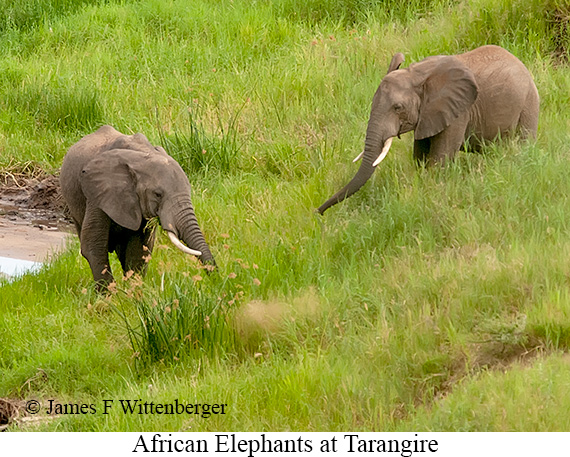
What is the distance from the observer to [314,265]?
23.2ft

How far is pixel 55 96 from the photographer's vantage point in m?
11.5

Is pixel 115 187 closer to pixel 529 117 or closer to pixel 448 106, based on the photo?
pixel 448 106

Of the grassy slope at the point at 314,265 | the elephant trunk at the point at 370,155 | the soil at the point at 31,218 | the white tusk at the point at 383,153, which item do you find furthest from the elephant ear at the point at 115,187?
the soil at the point at 31,218

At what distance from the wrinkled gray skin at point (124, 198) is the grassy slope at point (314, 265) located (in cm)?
27

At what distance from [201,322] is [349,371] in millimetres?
1148

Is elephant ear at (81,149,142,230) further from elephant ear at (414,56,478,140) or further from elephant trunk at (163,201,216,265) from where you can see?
elephant ear at (414,56,478,140)

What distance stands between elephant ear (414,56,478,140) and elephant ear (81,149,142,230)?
6.95ft

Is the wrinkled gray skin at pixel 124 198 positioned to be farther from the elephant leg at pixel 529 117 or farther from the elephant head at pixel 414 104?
the elephant leg at pixel 529 117

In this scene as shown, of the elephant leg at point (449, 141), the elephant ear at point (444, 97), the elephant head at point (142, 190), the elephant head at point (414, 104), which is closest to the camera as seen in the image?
the elephant head at point (142, 190)

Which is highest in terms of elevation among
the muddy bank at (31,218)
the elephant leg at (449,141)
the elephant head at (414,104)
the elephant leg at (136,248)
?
the elephant head at (414,104)

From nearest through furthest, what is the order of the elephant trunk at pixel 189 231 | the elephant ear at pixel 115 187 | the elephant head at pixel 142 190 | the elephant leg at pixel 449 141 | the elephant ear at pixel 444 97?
the elephant trunk at pixel 189 231 → the elephant head at pixel 142 190 → the elephant ear at pixel 115 187 → the elephant ear at pixel 444 97 → the elephant leg at pixel 449 141

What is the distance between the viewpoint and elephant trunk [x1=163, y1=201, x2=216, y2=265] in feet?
21.5

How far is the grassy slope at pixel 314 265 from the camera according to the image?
537 cm
